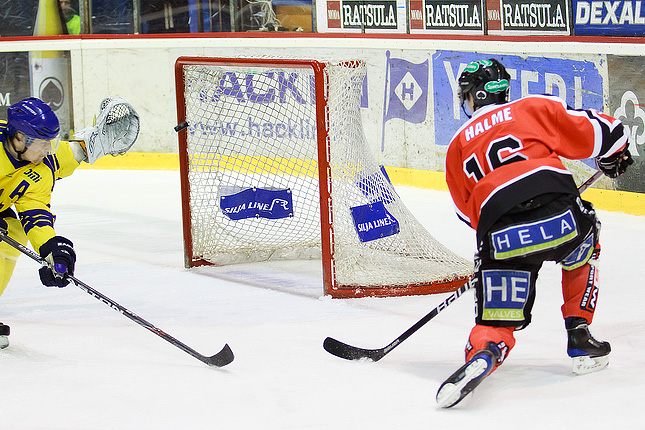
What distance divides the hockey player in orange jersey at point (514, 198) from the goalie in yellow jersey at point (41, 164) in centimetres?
135

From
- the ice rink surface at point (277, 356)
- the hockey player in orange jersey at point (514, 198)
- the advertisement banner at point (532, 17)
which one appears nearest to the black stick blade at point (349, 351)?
the ice rink surface at point (277, 356)

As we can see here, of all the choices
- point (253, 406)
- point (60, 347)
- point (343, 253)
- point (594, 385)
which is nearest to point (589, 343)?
point (594, 385)

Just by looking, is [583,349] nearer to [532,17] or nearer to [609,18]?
[609,18]

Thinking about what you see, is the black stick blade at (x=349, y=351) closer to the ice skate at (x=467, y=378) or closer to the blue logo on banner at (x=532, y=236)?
the ice skate at (x=467, y=378)

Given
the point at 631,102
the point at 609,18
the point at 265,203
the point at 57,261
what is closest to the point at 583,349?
the point at 57,261

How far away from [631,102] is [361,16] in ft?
7.65

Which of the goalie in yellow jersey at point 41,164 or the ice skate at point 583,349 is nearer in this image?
the ice skate at point 583,349

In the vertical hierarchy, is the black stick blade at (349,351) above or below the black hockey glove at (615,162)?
below

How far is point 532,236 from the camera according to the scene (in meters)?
2.54

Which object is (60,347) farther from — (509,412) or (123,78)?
(123,78)

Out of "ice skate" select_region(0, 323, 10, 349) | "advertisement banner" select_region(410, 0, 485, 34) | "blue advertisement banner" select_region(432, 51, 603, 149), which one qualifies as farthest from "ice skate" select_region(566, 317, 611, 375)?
"advertisement banner" select_region(410, 0, 485, 34)

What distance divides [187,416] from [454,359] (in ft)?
2.99

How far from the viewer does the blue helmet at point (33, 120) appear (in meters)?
3.16

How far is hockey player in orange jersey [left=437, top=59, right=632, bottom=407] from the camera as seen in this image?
2539 millimetres
